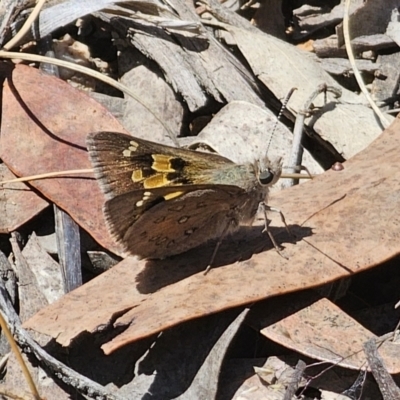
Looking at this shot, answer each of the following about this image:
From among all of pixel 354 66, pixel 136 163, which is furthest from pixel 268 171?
pixel 354 66

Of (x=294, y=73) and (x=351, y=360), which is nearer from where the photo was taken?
(x=351, y=360)

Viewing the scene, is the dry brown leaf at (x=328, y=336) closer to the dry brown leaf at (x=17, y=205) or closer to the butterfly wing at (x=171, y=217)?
the butterfly wing at (x=171, y=217)

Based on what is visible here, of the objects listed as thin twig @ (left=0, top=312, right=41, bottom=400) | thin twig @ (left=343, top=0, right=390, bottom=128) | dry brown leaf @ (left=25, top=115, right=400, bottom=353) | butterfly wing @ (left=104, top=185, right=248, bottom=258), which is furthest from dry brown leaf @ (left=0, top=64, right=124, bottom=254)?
thin twig @ (left=343, top=0, right=390, bottom=128)

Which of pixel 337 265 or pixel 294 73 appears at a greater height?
pixel 294 73

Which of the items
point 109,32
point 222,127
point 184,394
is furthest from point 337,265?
point 109,32

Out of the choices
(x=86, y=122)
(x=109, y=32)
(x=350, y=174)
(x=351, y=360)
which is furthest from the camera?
(x=109, y=32)

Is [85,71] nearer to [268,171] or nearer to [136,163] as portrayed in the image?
[136,163]

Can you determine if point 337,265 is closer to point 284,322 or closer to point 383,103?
point 284,322
